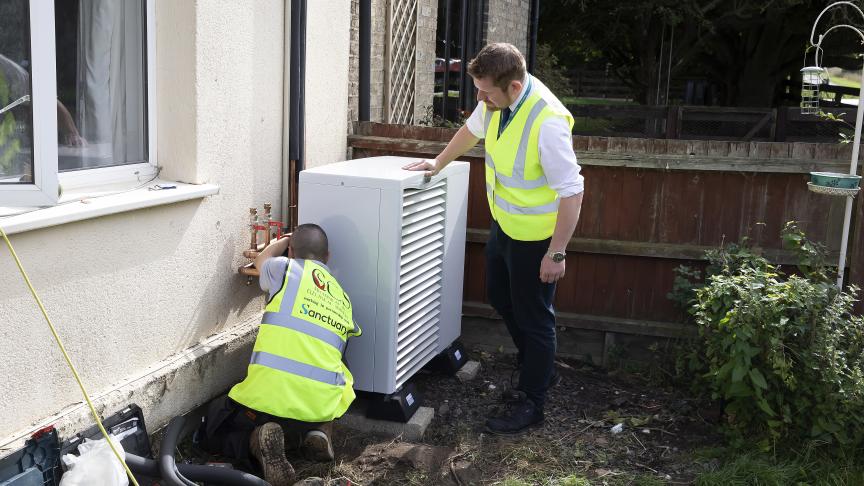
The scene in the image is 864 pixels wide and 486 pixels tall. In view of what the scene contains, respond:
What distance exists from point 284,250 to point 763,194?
2956mm

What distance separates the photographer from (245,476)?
355cm

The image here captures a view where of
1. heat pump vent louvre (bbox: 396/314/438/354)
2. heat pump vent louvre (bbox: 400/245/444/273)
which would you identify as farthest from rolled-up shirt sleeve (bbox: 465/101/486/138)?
heat pump vent louvre (bbox: 396/314/438/354)

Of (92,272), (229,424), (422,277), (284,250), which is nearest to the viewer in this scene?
(92,272)

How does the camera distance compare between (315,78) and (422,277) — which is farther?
(315,78)

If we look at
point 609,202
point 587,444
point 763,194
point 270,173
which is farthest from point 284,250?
point 763,194

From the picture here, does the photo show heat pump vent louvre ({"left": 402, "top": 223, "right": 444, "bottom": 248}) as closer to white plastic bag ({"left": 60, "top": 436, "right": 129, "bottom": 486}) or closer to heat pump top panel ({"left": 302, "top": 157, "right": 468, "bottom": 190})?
heat pump top panel ({"left": 302, "top": 157, "right": 468, "bottom": 190})

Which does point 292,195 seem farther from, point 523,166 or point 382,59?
point 382,59

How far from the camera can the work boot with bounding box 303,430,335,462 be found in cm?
391

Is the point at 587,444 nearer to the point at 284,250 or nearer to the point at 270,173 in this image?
the point at 284,250

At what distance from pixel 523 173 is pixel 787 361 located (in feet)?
5.05

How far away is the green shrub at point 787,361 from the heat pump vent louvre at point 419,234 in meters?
1.49

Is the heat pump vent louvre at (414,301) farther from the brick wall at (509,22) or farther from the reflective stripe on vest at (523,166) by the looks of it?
the brick wall at (509,22)

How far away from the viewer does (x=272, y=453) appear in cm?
372

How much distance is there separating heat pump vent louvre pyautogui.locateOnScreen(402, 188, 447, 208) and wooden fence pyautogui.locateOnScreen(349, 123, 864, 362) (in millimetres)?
805
